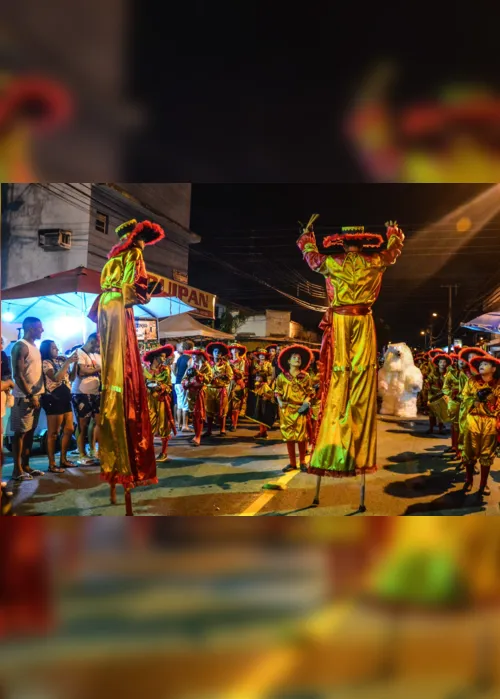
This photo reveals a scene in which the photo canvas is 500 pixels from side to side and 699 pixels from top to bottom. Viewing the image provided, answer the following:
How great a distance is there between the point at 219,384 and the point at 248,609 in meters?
6.55

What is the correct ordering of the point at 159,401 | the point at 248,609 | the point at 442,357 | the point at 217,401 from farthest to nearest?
the point at 217,401 < the point at 442,357 < the point at 159,401 < the point at 248,609

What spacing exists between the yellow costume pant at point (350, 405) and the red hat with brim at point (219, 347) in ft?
15.6

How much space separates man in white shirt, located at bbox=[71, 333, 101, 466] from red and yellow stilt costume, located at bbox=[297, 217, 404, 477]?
2.72 m

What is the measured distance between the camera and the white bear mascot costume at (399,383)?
8758 millimetres

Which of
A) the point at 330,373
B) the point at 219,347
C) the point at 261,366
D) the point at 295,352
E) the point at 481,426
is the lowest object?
the point at 481,426

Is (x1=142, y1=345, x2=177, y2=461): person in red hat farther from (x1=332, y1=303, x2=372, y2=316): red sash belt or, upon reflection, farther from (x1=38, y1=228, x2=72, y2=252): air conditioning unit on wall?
(x1=332, y1=303, x2=372, y2=316): red sash belt

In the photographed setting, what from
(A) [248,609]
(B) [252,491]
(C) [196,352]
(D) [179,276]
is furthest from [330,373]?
(C) [196,352]

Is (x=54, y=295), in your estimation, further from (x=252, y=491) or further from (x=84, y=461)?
(x=252, y=491)

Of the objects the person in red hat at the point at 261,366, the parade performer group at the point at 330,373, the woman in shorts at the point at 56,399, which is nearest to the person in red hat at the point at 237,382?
the person in red hat at the point at 261,366

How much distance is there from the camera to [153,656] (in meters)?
2.36

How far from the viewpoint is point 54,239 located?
20.9 feet
